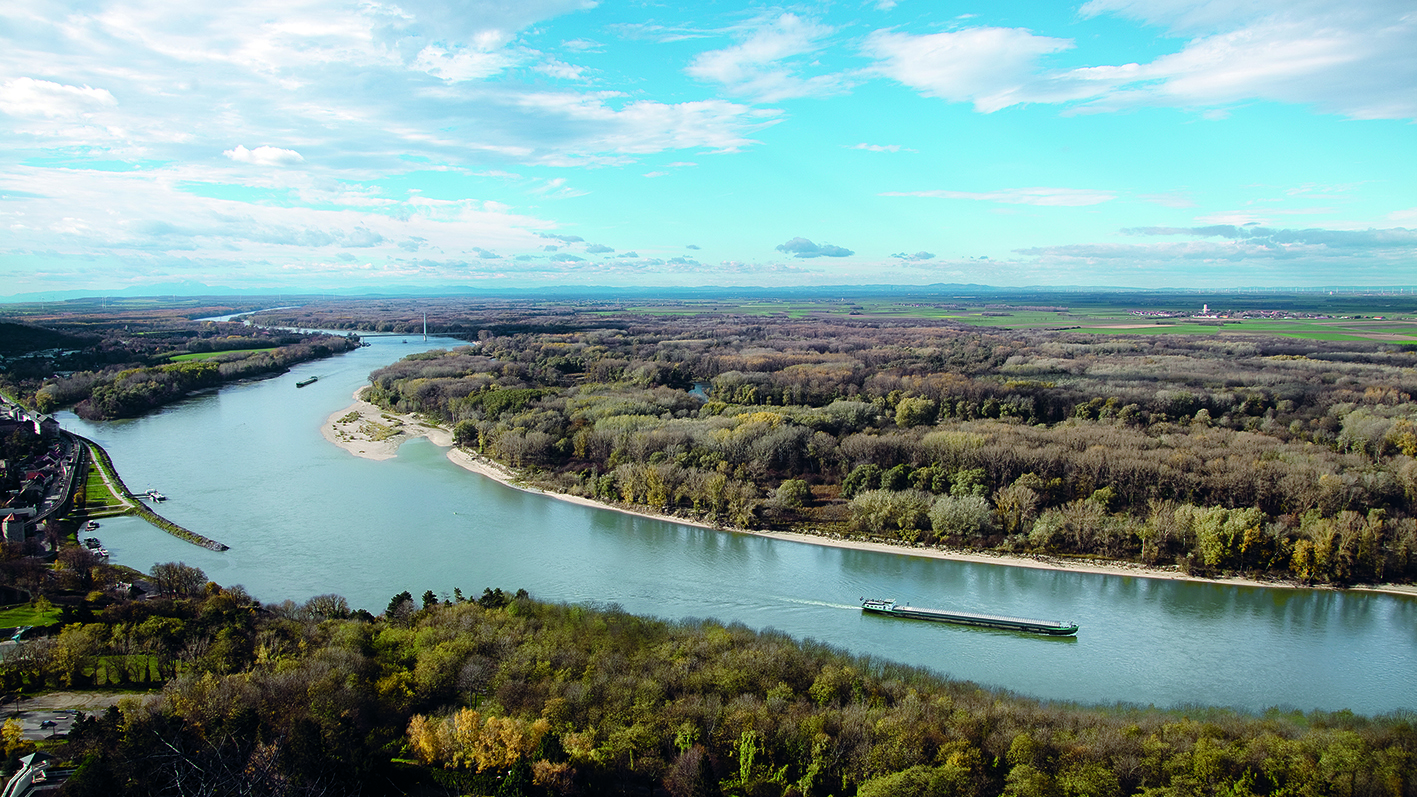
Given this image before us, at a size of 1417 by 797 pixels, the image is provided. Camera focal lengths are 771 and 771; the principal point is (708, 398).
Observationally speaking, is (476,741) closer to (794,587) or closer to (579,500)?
(794,587)

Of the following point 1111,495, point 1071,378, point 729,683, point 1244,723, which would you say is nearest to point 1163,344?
point 1071,378

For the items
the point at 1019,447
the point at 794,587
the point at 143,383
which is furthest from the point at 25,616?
the point at 143,383

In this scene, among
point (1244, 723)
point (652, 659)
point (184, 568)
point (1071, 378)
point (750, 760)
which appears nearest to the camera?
point (750, 760)

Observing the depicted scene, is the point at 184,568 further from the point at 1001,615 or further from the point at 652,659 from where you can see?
the point at 1001,615

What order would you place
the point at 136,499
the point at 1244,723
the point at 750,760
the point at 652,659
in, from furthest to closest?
1. the point at 136,499
2. the point at 652,659
3. the point at 1244,723
4. the point at 750,760

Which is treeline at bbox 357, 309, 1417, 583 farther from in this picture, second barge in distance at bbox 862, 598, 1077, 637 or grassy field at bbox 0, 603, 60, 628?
grassy field at bbox 0, 603, 60, 628

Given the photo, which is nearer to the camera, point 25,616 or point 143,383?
point 25,616
